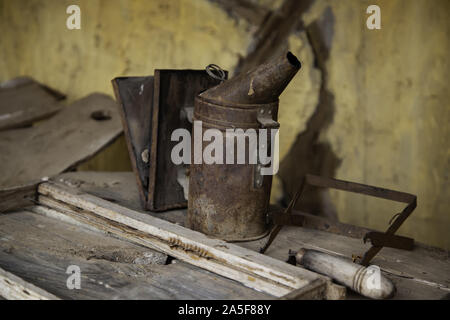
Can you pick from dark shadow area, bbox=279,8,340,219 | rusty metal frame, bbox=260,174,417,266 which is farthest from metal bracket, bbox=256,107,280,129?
dark shadow area, bbox=279,8,340,219

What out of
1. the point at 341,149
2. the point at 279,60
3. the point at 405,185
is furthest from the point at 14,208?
the point at 405,185

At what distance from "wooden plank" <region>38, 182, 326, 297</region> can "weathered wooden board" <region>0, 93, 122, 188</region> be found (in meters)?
0.55

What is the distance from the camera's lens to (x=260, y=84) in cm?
199

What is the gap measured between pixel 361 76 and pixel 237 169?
107cm

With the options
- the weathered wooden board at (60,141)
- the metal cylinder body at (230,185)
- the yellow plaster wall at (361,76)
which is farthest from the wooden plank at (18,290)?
the yellow plaster wall at (361,76)

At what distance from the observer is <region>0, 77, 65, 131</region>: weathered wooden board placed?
141 inches

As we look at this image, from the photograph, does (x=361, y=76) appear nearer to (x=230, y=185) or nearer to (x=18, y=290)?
(x=230, y=185)

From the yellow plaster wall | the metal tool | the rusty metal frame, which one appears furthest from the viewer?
the yellow plaster wall

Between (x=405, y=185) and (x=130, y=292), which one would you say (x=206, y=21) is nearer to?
(x=405, y=185)

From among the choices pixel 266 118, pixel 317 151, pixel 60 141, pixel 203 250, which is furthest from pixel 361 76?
pixel 60 141

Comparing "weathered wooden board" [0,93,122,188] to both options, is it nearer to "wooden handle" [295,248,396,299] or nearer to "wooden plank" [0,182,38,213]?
"wooden plank" [0,182,38,213]

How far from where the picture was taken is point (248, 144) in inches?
81.0

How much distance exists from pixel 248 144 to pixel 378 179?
41.5 inches

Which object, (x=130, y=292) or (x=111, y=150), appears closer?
(x=130, y=292)
